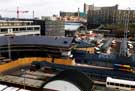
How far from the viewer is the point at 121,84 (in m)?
30.7

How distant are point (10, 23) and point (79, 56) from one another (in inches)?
1801

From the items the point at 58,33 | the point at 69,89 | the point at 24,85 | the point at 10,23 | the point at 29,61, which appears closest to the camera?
the point at 69,89

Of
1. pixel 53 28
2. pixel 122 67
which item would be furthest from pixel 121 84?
pixel 53 28

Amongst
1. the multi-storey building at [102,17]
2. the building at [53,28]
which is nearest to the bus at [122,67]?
the building at [53,28]

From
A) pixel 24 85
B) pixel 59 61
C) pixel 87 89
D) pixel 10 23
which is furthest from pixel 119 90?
pixel 10 23

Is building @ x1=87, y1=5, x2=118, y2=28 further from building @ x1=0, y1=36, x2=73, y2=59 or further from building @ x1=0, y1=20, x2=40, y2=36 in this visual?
building @ x1=0, y1=36, x2=73, y2=59

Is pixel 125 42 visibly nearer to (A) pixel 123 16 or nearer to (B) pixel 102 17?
(A) pixel 123 16

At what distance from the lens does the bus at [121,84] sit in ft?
100.0

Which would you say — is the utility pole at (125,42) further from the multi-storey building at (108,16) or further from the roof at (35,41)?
the roof at (35,41)

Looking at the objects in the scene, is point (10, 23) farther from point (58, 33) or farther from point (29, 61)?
point (29, 61)

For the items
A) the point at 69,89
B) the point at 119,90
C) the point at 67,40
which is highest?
the point at 67,40

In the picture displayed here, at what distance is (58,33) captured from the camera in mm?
97250

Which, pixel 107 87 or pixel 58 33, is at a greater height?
pixel 58 33

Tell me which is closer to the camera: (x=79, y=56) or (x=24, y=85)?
(x=24, y=85)
